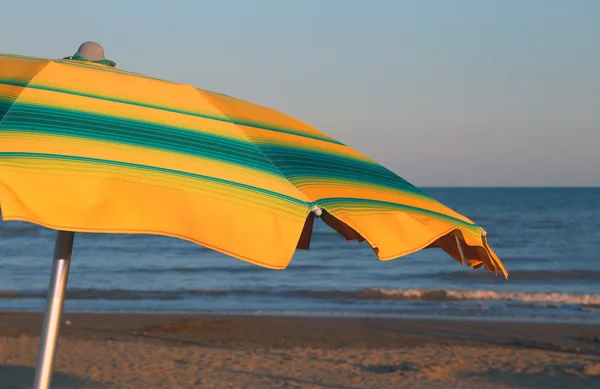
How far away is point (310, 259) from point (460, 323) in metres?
14.5

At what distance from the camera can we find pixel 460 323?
14383 millimetres

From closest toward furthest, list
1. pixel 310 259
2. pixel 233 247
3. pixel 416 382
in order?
pixel 233 247, pixel 416 382, pixel 310 259

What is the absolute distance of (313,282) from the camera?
70.9ft

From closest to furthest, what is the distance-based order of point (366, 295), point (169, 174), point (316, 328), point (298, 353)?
point (169, 174)
point (298, 353)
point (316, 328)
point (366, 295)

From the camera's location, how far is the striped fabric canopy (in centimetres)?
230

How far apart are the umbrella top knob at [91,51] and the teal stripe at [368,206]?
4.38 feet

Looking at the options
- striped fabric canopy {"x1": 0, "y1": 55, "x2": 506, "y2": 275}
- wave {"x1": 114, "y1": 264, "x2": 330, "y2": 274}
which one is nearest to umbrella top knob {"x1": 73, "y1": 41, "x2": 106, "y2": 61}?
striped fabric canopy {"x1": 0, "y1": 55, "x2": 506, "y2": 275}

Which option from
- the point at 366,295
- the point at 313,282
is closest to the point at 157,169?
the point at 366,295

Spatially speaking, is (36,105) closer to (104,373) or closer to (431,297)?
(104,373)

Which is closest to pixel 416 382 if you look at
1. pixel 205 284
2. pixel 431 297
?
pixel 431 297

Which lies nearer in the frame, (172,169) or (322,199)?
(172,169)

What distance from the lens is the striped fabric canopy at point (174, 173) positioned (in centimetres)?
230

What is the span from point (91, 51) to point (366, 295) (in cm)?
1604

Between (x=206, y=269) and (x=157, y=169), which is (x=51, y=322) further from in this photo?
(x=206, y=269)
